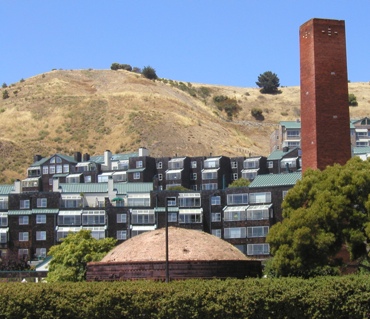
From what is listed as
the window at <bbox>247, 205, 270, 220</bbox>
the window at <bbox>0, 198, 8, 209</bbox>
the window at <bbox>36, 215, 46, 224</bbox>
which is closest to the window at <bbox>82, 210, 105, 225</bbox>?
the window at <bbox>36, 215, 46, 224</bbox>

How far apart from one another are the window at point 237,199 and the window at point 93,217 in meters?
17.9

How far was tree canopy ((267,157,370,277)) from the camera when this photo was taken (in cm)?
6400

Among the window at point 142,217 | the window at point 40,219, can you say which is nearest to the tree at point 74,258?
the window at point 142,217

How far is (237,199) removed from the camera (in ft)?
357

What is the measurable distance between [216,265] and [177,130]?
135301 millimetres

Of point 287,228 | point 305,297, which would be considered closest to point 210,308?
point 305,297

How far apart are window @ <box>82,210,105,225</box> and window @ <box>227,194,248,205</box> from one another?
17.9 meters

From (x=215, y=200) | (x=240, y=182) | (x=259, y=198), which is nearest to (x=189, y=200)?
(x=215, y=200)

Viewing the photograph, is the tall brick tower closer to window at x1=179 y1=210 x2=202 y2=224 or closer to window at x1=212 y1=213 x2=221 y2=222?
window at x1=212 y1=213 x2=221 y2=222

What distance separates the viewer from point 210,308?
43.9 metres

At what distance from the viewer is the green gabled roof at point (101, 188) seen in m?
121

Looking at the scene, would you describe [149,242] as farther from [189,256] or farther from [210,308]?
[210,308]

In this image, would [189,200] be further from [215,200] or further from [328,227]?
[328,227]

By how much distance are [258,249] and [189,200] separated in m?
Result: 14.6
